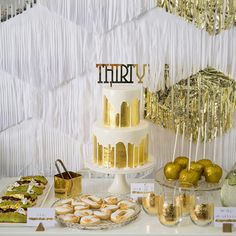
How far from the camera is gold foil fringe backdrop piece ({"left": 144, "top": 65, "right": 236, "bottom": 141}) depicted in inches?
75.5

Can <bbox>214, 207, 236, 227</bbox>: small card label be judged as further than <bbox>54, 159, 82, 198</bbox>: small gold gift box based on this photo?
No

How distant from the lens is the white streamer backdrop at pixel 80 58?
74.7 inches

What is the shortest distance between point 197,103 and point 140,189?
46 cm

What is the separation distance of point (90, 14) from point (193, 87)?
0.47 metres

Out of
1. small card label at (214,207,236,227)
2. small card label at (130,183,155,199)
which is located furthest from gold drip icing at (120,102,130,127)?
small card label at (214,207,236,227)

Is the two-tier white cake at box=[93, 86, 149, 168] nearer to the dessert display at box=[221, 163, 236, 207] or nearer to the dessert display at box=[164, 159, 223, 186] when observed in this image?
the dessert display at box=[164, 159, 223, 186]

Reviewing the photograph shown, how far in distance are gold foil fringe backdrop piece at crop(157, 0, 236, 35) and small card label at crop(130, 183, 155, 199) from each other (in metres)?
0.63

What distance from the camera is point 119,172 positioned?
1.66 meters

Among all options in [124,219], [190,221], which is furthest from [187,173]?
[124,219]

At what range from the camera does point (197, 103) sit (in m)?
1.93

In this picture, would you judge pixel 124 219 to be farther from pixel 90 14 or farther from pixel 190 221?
pixel 90 14

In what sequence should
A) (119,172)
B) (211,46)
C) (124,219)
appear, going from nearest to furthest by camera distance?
1. (124,219)
2. (119,172)
3. (211,46)

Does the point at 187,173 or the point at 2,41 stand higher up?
the point at 2,41

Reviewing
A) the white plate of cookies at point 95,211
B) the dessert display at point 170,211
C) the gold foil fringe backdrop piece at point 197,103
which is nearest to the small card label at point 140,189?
the white plate of cookies at point 95,211
